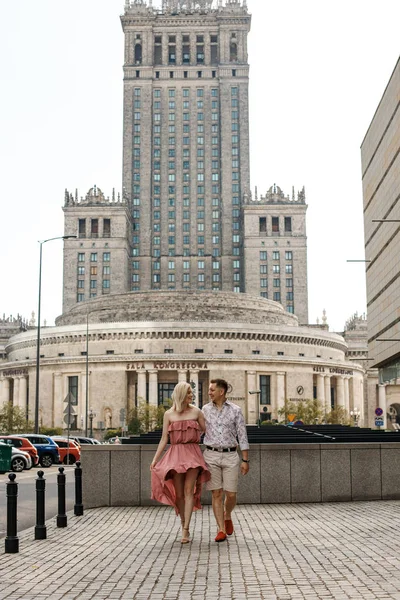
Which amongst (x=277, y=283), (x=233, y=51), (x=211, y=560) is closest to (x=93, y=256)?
(x=277, y=283)

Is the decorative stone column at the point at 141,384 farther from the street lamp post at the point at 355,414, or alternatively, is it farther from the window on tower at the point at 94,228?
the window on tower at the point at 94,228

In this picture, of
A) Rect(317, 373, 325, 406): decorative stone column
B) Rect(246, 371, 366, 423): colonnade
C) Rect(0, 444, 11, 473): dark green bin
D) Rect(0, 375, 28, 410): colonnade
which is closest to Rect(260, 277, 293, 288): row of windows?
Rect(246, 371, 366, 423): colonnade

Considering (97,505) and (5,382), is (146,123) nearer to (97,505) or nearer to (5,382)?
(5,382)

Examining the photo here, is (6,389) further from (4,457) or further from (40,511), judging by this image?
(40,511)

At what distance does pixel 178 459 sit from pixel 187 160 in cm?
13626

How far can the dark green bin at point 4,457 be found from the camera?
32834mm

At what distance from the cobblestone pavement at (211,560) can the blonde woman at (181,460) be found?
2.10 feet

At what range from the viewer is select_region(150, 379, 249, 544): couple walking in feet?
40.5

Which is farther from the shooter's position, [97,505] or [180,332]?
[180,332]

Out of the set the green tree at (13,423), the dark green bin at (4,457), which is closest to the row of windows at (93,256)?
the green tree at (13,423)

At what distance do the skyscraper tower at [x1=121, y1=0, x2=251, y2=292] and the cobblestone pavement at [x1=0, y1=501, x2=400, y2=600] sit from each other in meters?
128

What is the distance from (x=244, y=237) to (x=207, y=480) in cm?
12757

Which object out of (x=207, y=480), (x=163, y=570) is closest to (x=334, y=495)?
(x=207, y=480)

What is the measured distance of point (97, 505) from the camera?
57.6 ft
